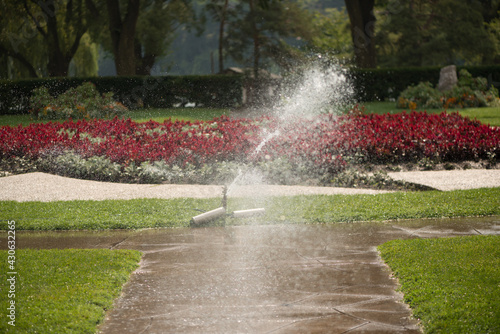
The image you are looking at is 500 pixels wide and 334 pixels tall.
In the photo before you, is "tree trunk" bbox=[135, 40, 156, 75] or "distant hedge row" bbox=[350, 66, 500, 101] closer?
"distant hedge row" bbox=[350, 66, 500, 101]

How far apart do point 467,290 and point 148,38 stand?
103ft

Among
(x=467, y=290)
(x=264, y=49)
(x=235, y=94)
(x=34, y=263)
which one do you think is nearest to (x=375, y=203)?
(x=467, y=290)

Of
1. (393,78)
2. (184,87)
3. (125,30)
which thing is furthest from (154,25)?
(393,78)

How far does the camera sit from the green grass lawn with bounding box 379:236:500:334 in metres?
3.39

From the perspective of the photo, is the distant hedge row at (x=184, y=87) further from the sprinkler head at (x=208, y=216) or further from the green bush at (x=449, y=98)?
the sprinkler head at (x=208, y=216)

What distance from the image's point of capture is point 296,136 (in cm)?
1002

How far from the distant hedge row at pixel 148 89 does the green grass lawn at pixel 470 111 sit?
5308 millimetres

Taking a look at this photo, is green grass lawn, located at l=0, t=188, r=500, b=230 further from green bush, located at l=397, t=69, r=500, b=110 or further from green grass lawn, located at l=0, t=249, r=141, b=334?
green bush, located at l=397, t=69, r=500, b=110

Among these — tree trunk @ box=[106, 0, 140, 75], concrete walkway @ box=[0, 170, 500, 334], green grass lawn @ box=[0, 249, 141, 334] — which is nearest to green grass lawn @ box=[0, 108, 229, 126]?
tree trunk @ box=[106, 0, 140, 75]

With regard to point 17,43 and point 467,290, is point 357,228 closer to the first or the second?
point 467,290

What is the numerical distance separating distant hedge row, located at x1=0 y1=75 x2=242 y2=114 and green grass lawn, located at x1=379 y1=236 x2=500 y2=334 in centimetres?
1662

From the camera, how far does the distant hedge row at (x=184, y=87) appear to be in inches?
813

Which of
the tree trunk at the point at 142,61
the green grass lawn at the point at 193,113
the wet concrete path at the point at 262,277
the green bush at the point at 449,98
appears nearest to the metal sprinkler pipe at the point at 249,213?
the wet concrete path at the point at 262,277

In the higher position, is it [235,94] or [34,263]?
[235,94]
